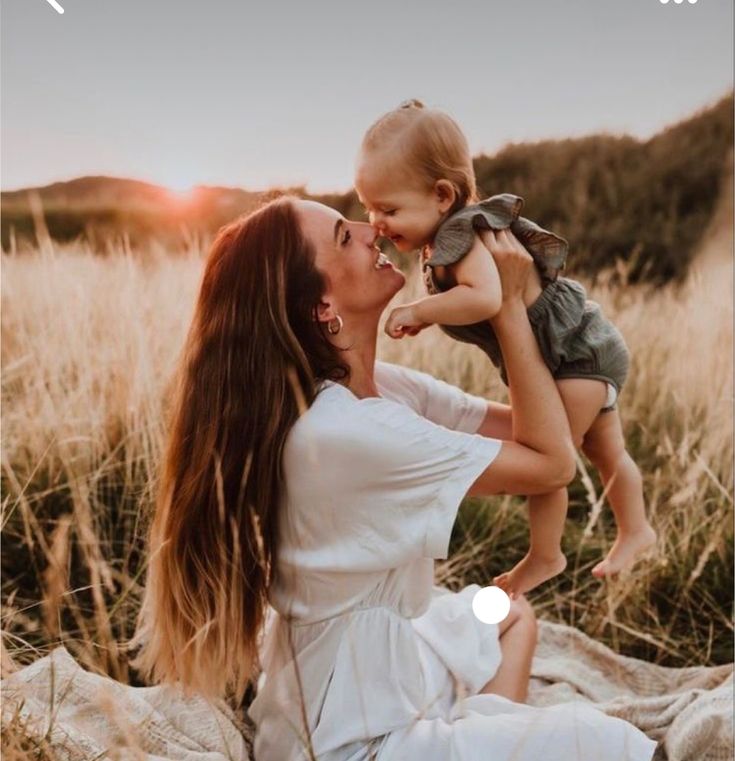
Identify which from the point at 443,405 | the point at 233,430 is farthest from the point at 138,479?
the point at 233,430

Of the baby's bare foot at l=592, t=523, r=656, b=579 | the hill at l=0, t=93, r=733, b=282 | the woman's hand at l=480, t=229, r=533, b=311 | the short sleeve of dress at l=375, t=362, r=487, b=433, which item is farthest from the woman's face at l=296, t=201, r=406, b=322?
the hill at l=0, t=93, r=733, b=282

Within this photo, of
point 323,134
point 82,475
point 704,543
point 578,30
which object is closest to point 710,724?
point 704,543

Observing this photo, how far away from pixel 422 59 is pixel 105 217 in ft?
11.7

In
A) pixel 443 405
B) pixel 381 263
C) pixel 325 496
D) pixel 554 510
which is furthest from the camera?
pixel 443 405

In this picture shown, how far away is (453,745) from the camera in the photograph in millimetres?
2055

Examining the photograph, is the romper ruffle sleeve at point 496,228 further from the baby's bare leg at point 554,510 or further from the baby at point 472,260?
the baby's bare leg at point 554,510

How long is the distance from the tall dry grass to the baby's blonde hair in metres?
1.06

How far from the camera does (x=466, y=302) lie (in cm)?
221

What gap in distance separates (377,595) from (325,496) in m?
0.29

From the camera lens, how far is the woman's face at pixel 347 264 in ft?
7.36

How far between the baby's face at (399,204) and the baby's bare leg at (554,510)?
20.1 inches

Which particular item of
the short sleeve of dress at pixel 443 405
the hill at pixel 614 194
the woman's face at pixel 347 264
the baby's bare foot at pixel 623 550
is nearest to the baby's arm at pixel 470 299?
the woman's face at pixel 347 264

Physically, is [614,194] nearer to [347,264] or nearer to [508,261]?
[508,261]

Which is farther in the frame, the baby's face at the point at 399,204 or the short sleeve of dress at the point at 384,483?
the baby's face at the point at 399,204
